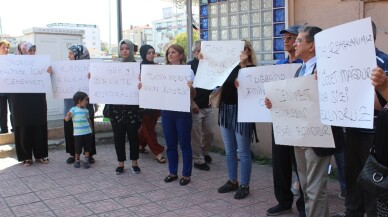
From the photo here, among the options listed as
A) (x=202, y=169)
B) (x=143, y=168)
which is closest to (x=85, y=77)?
(x=143, y=168)

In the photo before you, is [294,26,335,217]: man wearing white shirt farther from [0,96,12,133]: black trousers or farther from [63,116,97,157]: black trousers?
[0,96,12,133]: black trousers

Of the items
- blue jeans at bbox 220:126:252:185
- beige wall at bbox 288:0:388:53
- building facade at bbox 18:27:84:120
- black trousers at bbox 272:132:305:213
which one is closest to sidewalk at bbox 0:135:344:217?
black trousers at bbox 272:132:305:213

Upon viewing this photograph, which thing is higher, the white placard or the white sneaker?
the white placard

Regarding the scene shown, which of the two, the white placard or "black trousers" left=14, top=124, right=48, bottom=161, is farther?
"black trousers" left=14, top=124, right=48, bottom=161

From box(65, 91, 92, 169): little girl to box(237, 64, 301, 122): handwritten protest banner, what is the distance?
106 inches

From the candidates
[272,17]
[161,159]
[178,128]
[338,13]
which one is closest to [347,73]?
[178,128]

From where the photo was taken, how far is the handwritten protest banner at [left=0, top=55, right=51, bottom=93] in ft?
19.1

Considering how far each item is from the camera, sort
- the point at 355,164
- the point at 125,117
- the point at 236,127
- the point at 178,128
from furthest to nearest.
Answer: the point at 125,117 < the point at 178,128 < the point at 236,127 < the point at 355,164

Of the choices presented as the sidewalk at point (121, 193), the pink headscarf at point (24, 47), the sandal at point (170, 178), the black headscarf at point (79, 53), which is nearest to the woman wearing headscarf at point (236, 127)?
the sidewalk at point (121, 193)

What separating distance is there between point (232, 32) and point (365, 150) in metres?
4.07

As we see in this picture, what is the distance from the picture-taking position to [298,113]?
11.0 ft

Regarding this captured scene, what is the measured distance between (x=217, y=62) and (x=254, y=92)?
56cm

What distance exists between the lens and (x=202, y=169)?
19.4ft

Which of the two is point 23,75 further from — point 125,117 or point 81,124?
point 125,117
